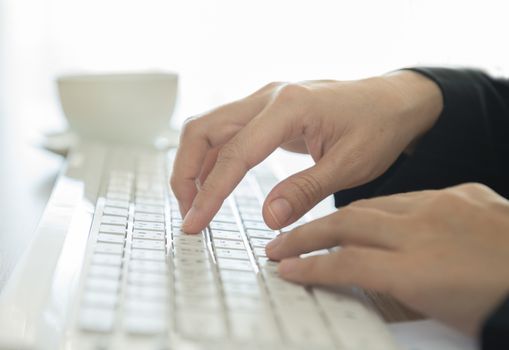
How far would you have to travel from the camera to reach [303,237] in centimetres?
53

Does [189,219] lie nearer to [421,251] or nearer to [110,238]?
[110,238]

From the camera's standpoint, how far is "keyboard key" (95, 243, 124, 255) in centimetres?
51

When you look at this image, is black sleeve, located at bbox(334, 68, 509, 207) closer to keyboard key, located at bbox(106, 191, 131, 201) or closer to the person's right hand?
the person's right hand

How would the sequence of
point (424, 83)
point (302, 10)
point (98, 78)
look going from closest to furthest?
1. point (424, 83)
2. point (98, 78)
3. point (302, 10)

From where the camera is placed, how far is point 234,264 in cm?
52

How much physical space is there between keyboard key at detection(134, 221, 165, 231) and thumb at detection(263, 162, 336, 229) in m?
0.09

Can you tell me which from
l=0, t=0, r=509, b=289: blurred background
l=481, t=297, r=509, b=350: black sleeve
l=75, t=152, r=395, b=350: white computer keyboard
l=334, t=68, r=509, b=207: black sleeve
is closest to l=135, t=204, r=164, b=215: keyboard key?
l=75, t=152, r=395, b=350: white computer keyboard

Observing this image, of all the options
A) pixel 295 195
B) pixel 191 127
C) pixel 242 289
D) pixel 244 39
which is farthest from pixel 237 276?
pixel 244 39

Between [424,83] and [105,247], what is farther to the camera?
[424,83]

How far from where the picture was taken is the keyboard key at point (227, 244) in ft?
1.83

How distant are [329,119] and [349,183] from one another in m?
0.06

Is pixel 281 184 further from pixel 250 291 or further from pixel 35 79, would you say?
pixel 35 79

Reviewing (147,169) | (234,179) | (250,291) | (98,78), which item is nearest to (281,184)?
(234,179)

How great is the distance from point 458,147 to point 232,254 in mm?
354
